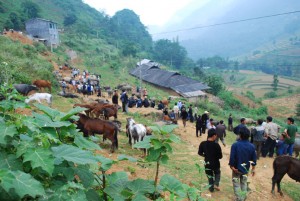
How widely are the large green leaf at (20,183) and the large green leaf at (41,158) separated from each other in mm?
102

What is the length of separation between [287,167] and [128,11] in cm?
11499

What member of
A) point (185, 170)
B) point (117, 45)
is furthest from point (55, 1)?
point (185, 170)

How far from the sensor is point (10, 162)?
1917mm

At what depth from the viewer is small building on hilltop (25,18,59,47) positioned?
45.6 meters

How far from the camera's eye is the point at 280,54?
122m

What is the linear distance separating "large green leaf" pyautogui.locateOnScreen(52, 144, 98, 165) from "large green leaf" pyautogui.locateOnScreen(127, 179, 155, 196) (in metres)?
0.55

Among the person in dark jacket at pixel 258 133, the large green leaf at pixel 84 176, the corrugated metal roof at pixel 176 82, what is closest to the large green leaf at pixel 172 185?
the large green leaf at pixel 84 176

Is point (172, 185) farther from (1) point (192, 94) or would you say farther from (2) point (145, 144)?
(1) point (192, 94)

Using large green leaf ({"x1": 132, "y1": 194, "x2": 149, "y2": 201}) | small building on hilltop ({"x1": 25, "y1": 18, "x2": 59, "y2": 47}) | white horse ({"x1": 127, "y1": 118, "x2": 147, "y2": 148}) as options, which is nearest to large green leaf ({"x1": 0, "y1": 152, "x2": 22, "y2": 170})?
large green leaf ({"x1": 132, "y1": 194, "x2": 149, "y2": 201})

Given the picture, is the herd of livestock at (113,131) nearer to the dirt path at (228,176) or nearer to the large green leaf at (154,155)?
the dirt path at (228,176)

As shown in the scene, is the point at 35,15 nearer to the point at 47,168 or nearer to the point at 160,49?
the point at 160,49

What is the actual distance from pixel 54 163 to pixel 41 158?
7.5 inches

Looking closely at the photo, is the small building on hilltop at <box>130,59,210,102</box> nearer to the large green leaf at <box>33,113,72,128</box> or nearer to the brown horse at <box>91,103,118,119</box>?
the brown horse at <box>91,103,118,119</box>

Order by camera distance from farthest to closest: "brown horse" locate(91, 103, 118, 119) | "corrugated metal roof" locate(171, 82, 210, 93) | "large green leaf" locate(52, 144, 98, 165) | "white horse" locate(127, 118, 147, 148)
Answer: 1. "corrugated metal roof" locate(171, 82, 210, 93)
2. "brown horse" locate(91, 103, 118, 119)
3. "white horse" locate(127, 118, 147, 148)
4. "large green leaf" locate(52, 144, 98, 165)
